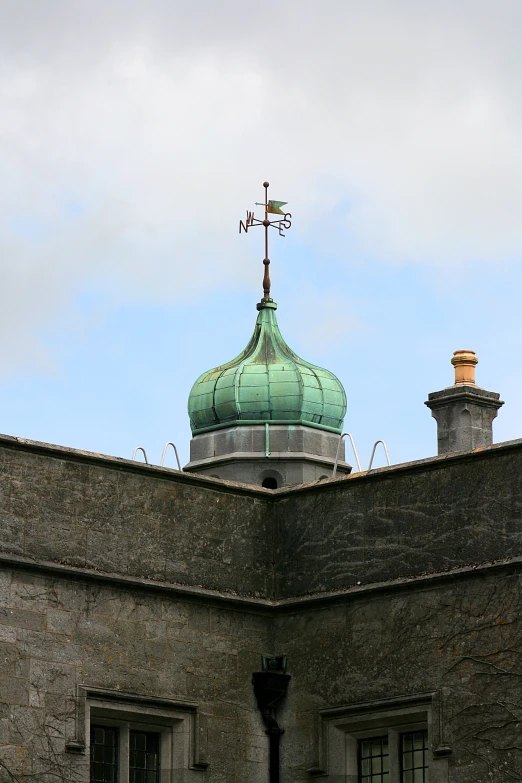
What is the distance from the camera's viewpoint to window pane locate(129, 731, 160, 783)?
883 inches

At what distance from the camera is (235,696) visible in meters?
23.0

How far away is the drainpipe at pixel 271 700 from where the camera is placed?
23.0 metres

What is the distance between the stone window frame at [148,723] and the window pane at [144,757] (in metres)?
0.08

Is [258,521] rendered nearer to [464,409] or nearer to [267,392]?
[267,392]

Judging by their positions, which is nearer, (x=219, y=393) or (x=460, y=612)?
(x=460, y=612)

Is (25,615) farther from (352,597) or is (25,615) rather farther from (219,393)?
(219,393)

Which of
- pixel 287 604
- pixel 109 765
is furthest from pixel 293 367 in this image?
pixel 109 765

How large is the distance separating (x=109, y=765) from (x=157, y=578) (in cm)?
188

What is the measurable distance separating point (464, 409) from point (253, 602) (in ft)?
26.1

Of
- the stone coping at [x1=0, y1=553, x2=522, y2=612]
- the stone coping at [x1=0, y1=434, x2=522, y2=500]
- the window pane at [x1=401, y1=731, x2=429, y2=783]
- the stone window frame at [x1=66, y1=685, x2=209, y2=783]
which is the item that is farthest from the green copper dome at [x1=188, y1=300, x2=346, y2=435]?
the window pane at [x1=401, y1=731, x2=429, y2=783]

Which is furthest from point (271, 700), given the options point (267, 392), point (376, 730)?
point (267, 392)

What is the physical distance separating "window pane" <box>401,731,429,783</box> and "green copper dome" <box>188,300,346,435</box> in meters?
8.02

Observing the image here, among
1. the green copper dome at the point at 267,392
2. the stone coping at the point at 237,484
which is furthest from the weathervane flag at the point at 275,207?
the stone coping at the point at 237,484

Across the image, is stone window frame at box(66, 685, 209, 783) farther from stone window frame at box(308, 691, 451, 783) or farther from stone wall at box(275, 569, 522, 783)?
stone window frame at box(308, 691, 451, 783)
